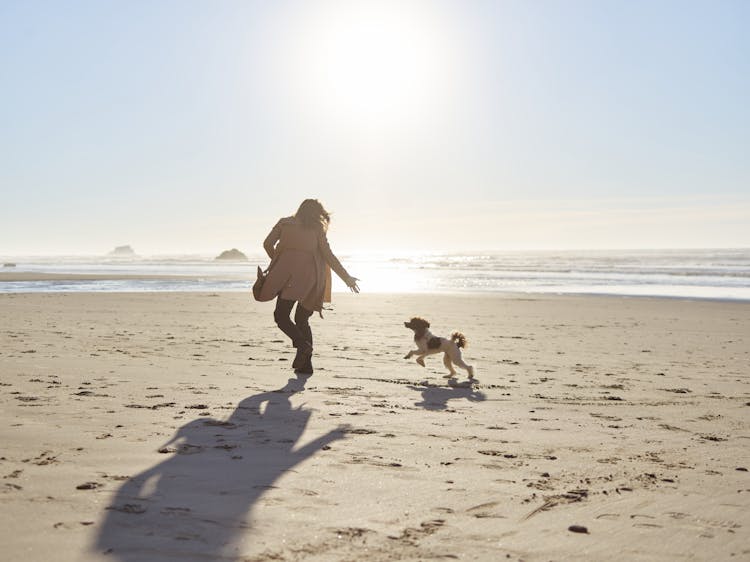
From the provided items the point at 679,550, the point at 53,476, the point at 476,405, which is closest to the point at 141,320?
the point at 476,405

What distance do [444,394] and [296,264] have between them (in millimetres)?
2303

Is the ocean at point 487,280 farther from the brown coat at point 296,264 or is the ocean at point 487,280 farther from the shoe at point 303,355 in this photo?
the shoe at point 303,355

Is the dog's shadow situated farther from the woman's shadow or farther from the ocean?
the ocean

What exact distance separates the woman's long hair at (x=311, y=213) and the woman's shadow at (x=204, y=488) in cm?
287

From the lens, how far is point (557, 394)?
6.96 m

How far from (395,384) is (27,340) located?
6.01 meters

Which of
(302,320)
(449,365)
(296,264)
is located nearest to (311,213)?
(296,264)

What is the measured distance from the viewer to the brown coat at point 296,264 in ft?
25.9

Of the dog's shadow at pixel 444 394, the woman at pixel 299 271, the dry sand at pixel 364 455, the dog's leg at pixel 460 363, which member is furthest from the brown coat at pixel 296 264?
the dog's shadow at pixel 444 394

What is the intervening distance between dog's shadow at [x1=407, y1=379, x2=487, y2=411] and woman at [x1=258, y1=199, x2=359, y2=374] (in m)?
1.41

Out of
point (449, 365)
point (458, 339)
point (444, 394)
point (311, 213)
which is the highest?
point (311, 213)

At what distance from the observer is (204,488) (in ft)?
12.2

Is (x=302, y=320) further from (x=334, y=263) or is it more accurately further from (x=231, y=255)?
(x=231, y=255)

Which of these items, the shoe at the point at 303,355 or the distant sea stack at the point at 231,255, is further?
the distant sea stack at the point at 231,255
